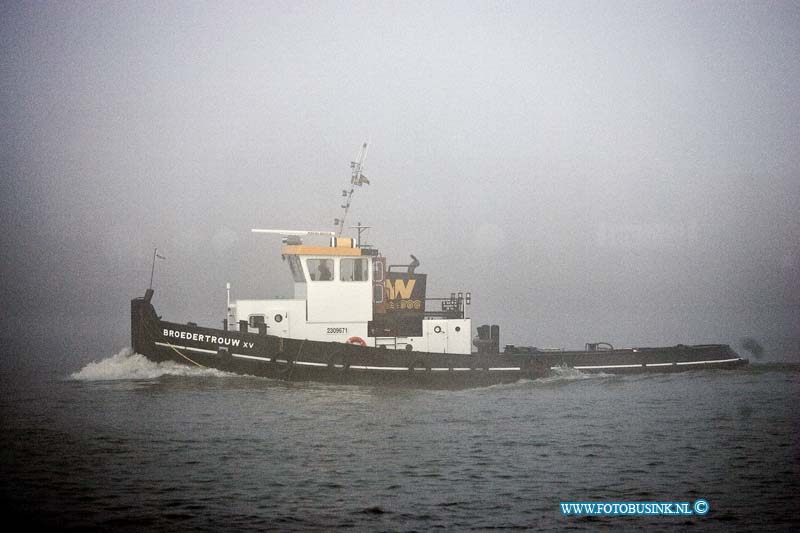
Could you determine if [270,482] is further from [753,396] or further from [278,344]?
[753,396]

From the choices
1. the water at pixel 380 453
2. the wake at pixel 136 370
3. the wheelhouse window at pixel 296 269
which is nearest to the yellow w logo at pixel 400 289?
the wheelhouse window at pixel 296 269

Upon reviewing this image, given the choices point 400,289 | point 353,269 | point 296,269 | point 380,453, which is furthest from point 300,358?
point 380,453

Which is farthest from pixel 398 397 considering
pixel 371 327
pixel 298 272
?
pixel 298 272

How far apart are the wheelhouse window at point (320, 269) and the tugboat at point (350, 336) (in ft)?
0.10

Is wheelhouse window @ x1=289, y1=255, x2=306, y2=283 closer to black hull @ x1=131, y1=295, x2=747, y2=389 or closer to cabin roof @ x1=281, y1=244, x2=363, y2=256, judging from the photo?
cabin roof @ x1=281, y1=244, x2=363, y2=256

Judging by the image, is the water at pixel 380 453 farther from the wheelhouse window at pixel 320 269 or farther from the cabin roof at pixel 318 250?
the cabin roof at pixel 318 250

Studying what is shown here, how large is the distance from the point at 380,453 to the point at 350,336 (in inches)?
315

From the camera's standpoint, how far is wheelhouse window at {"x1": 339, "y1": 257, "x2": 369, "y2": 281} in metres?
23.8

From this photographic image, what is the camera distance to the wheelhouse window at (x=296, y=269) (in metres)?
23.8

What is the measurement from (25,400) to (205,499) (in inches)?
501

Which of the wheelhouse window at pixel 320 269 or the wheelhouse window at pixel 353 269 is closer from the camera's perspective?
the wheelhouse window at pixel 320 269

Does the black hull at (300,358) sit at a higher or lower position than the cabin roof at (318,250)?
lower

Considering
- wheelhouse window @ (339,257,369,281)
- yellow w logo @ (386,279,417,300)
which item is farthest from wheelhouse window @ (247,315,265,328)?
yellow w logo @ (386,279,417,300)

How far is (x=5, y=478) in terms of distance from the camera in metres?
13.6
